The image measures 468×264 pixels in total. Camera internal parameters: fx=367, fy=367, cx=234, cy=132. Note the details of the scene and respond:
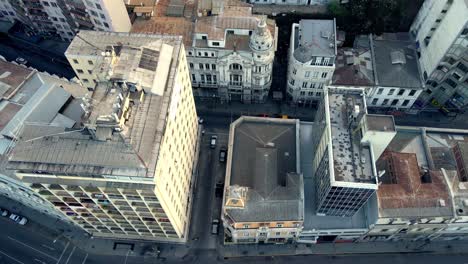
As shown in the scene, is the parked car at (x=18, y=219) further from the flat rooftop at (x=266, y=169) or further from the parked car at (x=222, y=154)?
the flat rooftop at (x=266, y=169)

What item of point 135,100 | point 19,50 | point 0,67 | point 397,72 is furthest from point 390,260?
point 19,50

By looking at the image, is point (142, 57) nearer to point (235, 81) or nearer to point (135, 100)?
point (135, 100)

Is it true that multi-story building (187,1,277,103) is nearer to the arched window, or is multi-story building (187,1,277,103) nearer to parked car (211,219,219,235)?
the arched window

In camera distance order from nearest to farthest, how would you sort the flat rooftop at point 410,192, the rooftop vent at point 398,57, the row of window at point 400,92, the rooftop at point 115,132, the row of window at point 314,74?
1. the rooftop at point 115,132
2. the flat rooftop at point 410,192
3. the row of window at point 314,74
4. the row of window at point 400,92
5. the rooftop vent at point 398,57

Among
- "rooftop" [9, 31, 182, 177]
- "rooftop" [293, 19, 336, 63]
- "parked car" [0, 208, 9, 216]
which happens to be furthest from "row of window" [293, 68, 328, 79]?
"parked car" [0, 208, 9, 216]

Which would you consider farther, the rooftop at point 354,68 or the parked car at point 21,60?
the parked car at point 21,60

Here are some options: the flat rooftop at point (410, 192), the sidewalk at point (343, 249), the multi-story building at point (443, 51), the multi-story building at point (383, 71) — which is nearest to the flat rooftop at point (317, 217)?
the flat rooftop at point (410, 192)
